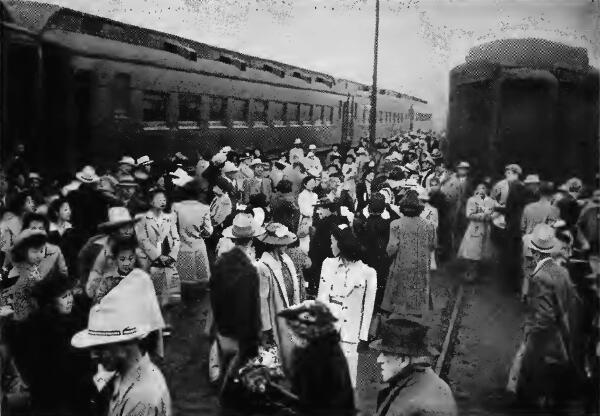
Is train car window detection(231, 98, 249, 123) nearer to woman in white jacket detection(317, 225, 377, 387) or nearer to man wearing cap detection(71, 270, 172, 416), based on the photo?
woman in white jacket detection(317, 225, 377, 387)

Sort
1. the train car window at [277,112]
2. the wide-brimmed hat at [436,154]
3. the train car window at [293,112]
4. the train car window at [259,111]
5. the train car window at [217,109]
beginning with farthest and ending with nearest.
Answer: the train car window at [293,112] < the train car window at [277,112] < the train car window at [259,111] < the train car window at [217,109] < the wide-brimmed hat at [436,154]

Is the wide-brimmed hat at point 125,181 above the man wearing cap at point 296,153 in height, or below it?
below

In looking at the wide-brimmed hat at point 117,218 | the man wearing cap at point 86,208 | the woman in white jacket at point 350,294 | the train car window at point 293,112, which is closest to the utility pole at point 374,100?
the train car window at point 293,112

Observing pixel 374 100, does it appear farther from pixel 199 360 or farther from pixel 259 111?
pixel 199 360

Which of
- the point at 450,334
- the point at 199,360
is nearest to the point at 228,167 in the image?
the point at 199,360

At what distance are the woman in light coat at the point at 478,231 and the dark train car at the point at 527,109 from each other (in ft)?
0.77

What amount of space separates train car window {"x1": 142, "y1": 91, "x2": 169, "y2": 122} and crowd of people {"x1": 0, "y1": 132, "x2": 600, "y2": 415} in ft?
1.12

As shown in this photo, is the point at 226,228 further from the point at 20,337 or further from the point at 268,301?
the point at 20,337

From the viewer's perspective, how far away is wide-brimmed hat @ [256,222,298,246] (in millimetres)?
3686

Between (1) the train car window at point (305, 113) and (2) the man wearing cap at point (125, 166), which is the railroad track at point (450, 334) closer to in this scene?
(1) the train car window at point (305, 113)

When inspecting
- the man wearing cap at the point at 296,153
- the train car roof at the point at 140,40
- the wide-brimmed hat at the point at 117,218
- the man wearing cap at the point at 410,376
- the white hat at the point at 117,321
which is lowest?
the man wearing cap at the point at 410,376

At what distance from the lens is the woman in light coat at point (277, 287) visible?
3613mm

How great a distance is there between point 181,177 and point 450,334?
229cm

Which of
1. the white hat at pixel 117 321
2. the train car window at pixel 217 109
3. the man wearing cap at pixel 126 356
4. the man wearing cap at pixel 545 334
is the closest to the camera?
the man wearing cap at pixel 126 356
